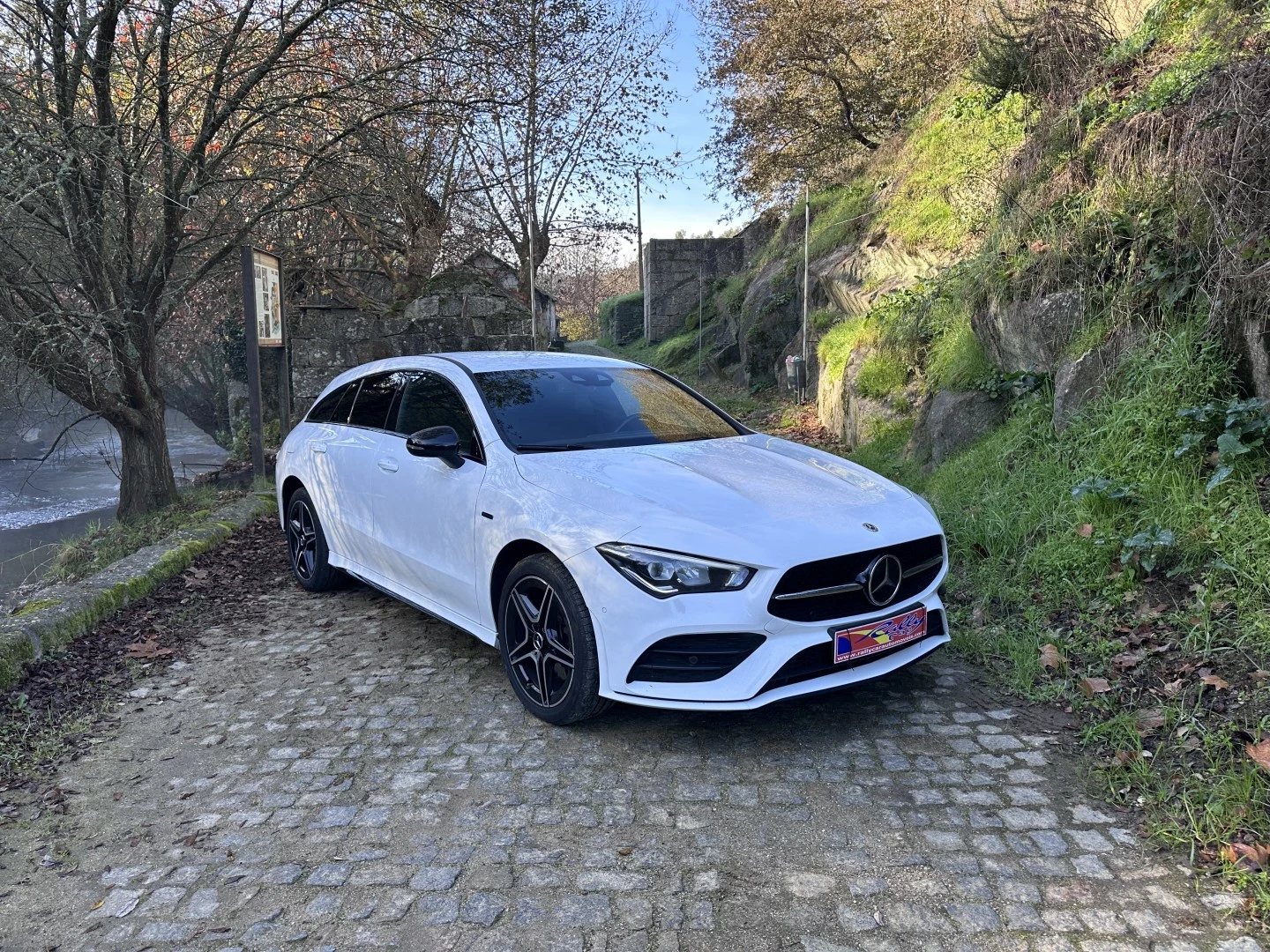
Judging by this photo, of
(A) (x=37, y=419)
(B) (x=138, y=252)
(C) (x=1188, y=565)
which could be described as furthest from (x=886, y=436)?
(A) (x=37, y=419)

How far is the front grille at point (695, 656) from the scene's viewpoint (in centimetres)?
338

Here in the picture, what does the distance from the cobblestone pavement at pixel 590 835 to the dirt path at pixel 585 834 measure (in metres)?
0.01

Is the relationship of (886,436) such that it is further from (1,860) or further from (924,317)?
(1,860)

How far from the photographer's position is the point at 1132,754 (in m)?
3.35

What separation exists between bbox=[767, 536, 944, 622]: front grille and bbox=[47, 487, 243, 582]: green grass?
6.48 meters

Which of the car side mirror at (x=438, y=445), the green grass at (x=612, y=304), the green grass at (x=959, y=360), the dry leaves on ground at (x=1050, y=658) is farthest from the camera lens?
the green grass at (x=612, y=304)

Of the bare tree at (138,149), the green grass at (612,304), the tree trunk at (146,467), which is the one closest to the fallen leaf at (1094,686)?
the bare tree at (138,149)

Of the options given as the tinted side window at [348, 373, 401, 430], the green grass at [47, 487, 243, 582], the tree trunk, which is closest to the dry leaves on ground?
the tinted side window at [348, 373, 401, 430]

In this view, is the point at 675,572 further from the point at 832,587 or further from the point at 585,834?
the point at 585,834

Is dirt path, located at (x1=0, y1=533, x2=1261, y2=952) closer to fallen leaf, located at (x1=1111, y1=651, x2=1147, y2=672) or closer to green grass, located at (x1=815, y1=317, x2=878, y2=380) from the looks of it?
fallen leaf, located at (x1=1111, y1=651, x2=1147, y2=672)

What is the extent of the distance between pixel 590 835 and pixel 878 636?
1.37 meters

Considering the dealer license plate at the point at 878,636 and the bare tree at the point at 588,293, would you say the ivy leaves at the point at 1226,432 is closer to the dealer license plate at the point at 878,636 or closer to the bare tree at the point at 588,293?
the dealer license plate at the point at 878,636

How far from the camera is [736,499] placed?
3.69 m

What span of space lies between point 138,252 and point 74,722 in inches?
293
